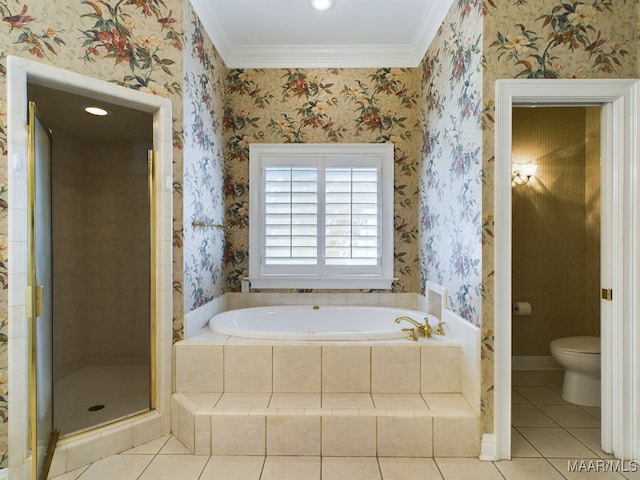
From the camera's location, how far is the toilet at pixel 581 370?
2.58 metres

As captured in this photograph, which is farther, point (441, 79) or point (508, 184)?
point (441, 79)

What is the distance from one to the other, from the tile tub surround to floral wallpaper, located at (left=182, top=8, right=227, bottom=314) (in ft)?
1.66

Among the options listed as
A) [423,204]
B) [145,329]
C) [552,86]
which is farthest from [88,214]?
[552,86]

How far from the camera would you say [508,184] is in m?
1.97

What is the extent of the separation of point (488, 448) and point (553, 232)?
209 centimetres

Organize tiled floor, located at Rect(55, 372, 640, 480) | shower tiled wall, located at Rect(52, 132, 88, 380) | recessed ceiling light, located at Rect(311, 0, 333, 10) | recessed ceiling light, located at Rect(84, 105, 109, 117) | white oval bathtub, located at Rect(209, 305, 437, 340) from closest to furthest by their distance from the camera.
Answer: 1. tiled floor, located at Rect(55, 372, 640, 480)
2. recessed ceiling light, located at Rect(311, 0, 333, 10)
3. recessed ceiling light, located at Rect(84, 105, 109, 117)
4. white oval bathtub, located at Rect(209, 305, 437, 340)
5. shower tiled wall, located at Rect(52, 132, 88, 380)

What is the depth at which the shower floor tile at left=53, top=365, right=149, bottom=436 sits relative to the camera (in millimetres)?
2275

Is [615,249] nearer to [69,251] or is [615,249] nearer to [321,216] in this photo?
[321,216]

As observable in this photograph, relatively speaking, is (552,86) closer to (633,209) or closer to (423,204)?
(633,209)

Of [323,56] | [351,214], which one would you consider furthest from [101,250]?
[323,56]

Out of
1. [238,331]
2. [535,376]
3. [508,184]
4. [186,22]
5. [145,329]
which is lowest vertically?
[535,376]

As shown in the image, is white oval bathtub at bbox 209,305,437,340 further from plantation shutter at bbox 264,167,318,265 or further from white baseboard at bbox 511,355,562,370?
white baseboard at bbox 511,355,562,370

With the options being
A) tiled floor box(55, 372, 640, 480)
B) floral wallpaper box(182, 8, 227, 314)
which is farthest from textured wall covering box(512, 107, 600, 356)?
floral wallpaper box(182, 8, 227, 314)

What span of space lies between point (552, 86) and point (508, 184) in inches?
22.0
